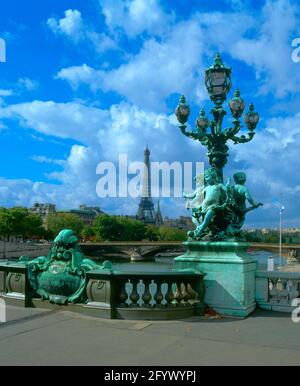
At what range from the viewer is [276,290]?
29.9ft

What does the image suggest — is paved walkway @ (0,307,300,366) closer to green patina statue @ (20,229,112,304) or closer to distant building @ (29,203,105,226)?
green patina statue @ (20,229,112,304)

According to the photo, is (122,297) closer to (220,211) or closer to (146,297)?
(146,297)

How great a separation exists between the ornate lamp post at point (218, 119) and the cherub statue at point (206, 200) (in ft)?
1.29

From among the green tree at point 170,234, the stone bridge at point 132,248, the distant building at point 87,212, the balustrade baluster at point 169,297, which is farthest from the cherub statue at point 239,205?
the distant building at point 87,212

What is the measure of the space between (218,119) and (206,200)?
1755 mm

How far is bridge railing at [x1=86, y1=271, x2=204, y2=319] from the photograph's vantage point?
25.5ft

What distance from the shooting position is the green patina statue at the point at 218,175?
9.02 metres

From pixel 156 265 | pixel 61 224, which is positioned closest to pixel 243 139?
pixel 156 265

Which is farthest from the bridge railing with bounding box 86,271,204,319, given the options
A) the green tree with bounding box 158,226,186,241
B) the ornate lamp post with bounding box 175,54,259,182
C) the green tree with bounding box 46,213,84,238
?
the green tree with bounding box 46,213,84,238

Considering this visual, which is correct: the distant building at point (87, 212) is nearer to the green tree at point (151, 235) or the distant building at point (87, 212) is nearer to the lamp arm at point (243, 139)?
the green tree at point (151, 235)
